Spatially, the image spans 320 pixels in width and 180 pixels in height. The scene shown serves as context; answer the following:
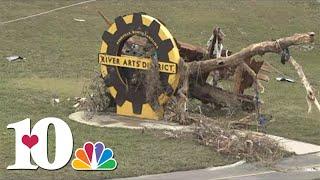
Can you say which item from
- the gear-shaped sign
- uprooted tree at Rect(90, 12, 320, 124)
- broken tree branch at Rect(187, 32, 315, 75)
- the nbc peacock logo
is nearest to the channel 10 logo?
the nbc peacock logo

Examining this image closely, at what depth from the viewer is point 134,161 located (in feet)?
29.9

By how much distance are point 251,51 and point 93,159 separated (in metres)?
3.80

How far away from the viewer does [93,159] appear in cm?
848

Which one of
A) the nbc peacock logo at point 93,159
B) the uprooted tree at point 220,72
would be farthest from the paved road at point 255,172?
the uprooted tree at point 220,72

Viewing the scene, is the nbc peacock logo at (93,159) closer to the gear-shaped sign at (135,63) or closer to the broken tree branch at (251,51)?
the gear-shaped sign at (135,63)

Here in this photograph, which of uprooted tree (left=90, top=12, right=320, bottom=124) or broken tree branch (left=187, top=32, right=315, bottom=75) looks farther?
uprooted tree (left=90, top=12, right=320, bottom=124)

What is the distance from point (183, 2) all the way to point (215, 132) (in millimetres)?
20337

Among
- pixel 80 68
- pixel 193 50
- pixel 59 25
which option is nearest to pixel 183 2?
pixel 59 25

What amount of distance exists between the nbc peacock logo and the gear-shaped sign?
10.5 ft

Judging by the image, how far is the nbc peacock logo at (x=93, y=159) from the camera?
8.48 metres

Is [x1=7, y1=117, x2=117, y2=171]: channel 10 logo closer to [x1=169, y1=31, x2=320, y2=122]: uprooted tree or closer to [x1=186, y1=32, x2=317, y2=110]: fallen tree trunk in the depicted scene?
[x1=169, y1=31, x2=320, y2=122]: uprooted tree

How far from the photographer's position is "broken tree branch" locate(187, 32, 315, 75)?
34.2 ft

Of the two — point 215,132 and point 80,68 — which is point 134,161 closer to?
point 215,132

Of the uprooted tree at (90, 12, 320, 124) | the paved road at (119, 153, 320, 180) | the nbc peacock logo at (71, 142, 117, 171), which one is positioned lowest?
the paved road at (119, 153, 320, 180)
